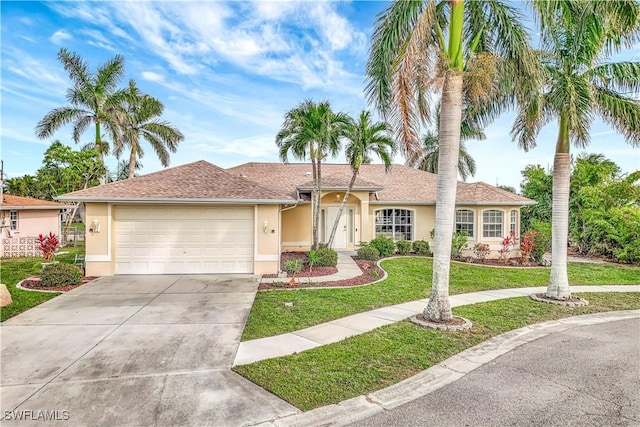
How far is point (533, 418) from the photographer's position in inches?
145

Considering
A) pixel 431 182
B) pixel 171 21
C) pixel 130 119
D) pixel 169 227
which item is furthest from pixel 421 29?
pixel 130 119

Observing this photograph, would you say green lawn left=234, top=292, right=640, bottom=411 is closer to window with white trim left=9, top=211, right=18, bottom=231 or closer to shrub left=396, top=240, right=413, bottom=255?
shrub left=396, top=240, right=413, bottom=255

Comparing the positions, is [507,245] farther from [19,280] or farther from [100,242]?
[19,280]

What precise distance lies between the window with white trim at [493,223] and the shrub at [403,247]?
12.8 feet

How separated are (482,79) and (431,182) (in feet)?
42.9

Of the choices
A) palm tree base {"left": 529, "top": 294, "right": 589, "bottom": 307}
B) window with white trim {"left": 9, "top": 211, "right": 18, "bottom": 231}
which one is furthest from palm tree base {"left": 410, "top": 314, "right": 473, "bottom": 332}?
window with white trim {"left": 9, "top": 211, "right": 18, "bottom": 231}

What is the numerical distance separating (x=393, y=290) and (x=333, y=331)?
3859mm

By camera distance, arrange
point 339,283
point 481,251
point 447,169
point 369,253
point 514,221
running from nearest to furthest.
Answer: point 447,169 < point 339,283 < point 369,253 < point 481,251 < point 514,221

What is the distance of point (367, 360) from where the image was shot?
506cm

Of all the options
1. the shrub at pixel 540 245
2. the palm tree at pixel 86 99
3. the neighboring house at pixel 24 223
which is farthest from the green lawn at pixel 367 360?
the palm tree at pixel 86 99

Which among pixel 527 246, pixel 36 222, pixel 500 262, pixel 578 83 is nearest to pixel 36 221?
pixel 36 222

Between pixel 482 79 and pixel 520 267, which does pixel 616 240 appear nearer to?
pixel 520 267

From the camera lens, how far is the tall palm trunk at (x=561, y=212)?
8.53m

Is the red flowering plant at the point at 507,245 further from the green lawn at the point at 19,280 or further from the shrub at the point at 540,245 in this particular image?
the green lawn at the point at 19,280
